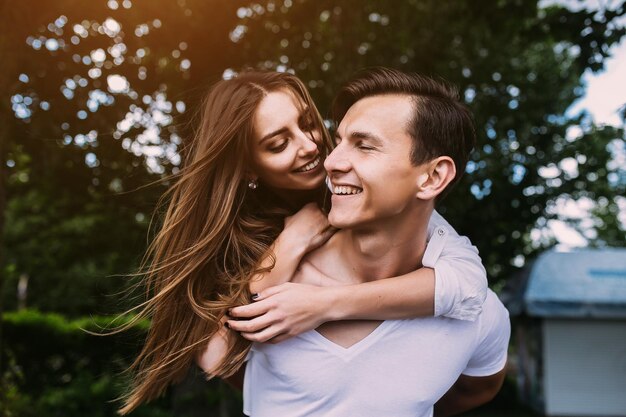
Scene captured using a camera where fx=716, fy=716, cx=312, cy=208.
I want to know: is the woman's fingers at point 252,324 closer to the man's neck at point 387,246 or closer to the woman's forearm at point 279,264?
the woman's forearm at point 279,264

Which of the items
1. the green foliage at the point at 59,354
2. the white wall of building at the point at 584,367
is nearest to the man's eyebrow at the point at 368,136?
the green foliage at the point at 59,354

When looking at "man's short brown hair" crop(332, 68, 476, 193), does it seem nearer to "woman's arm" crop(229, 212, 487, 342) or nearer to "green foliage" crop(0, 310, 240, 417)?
"woman's arm" crop(229, 212, 487, 342)

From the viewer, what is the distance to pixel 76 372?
13.5 meters

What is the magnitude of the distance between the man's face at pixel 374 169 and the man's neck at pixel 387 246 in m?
0.06

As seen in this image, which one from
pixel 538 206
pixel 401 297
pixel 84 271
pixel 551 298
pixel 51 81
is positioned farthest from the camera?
pixel 84 271

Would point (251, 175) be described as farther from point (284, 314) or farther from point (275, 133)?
point (284, 314)

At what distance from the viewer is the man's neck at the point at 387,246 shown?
2.36 metres

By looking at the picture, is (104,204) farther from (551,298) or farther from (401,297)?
(551,298)

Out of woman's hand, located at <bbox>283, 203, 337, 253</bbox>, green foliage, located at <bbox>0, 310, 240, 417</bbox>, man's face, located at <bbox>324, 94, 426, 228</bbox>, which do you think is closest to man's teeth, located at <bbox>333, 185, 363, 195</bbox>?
man's face, located at <bbox>324, 94, 426, 228</bbox>

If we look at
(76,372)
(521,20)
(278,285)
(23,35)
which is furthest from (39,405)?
(278,285)

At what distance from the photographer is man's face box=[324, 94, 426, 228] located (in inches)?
87.6

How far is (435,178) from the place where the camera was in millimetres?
2307

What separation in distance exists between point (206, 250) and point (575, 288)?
17.8 metres

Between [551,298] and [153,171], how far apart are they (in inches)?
568
